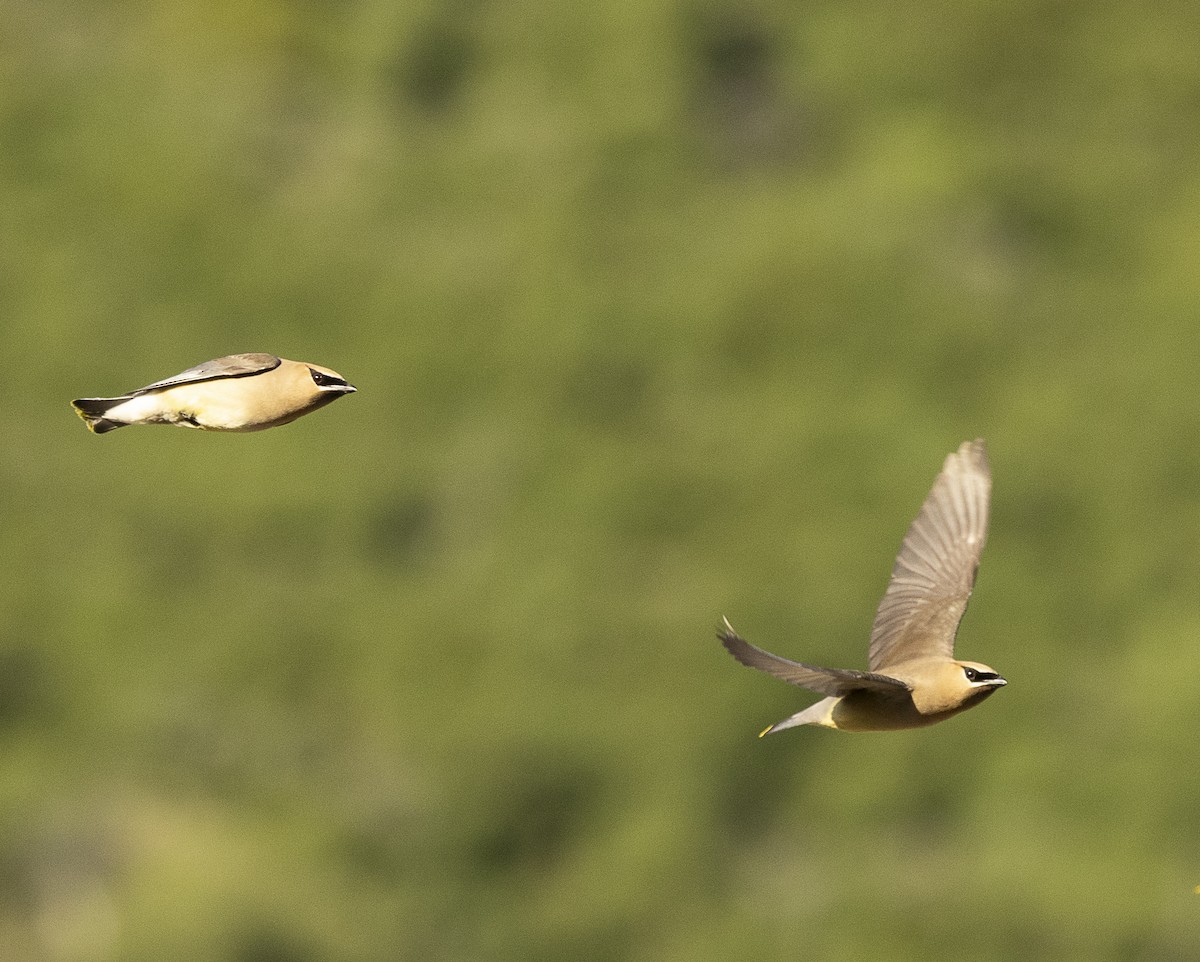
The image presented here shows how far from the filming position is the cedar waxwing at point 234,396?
7.73 meters

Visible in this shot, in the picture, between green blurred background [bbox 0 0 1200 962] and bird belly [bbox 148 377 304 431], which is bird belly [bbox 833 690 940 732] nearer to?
bird belly [bbox 148 377 304 431]

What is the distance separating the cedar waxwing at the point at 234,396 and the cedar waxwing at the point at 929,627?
5.51 feet

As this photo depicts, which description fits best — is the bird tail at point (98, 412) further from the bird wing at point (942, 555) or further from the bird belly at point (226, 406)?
the bird wing at point (942, 555)

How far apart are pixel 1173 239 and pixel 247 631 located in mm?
14809

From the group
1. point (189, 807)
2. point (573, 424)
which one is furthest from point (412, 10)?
point (189, 807)

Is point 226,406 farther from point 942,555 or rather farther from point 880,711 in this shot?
point 942,555

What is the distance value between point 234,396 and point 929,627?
280 centimetres

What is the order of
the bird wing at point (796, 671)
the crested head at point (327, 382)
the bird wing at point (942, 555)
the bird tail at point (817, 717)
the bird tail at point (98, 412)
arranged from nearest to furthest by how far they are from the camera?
the bird wing at point (796, 671) < the crested head at point (327, 382) < the bird tail at point (98, 412) < the bird tail at point (817, 717) < the bird wing at point (942, 555)

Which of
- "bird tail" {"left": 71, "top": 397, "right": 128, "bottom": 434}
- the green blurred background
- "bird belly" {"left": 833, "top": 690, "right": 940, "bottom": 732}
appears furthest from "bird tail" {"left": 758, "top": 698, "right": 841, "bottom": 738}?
the green blurred background

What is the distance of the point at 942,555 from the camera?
32.3ft

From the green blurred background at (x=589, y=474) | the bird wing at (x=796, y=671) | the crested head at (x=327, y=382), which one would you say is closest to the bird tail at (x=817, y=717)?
the bird wing at (x=796, y=671)

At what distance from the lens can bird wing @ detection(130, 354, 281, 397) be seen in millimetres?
7793

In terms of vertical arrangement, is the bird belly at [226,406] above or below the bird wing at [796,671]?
above

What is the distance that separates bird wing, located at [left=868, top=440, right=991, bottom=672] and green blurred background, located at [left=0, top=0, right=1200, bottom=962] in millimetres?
18945
